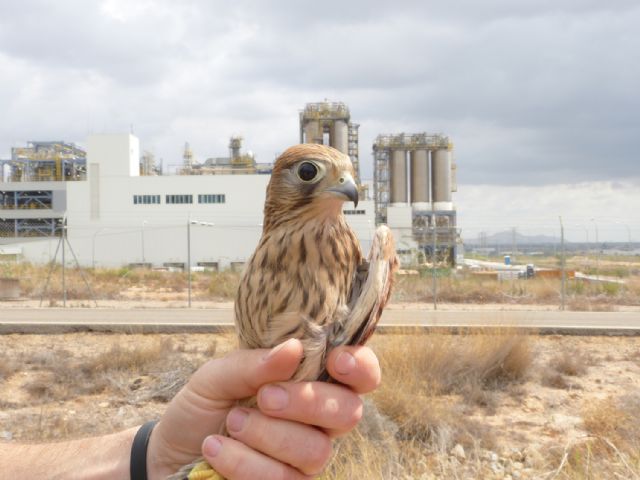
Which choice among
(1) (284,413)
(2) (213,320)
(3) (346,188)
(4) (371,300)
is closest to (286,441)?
(1) (284,413)

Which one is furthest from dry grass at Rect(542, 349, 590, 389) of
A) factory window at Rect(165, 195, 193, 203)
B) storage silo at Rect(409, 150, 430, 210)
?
factory window at Rect(165, 195, 193, 203)


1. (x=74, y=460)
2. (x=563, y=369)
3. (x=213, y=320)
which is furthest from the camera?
(x=213, y=320)

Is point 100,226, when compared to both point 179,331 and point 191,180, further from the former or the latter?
point 179,331

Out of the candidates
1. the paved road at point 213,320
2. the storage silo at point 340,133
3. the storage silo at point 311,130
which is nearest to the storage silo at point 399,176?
the storage silo at point 340,133

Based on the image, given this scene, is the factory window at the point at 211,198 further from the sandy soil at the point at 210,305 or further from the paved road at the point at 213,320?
the paved road at the point at 213,320

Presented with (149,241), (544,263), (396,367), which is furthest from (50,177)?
(396,367)

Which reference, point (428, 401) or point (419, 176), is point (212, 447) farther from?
point (419, 176)
